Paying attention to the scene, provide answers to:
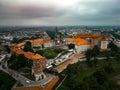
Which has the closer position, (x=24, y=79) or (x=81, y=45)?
(x=24, y=79)

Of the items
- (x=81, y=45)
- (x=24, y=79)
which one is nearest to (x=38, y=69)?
(x=24, y=79)

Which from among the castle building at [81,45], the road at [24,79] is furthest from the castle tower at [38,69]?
the castle building at [81,45]

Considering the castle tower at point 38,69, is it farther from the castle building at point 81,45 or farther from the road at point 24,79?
the castle building at point 81,45

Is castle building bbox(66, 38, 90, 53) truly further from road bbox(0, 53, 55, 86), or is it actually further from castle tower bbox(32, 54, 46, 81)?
castle tower bbox(32, 54, 46, 81)

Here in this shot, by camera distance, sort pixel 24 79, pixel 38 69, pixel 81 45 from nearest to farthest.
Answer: pixel 24 79 < pixel 38 69 < pixel 81 45

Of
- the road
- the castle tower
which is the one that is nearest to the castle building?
the road

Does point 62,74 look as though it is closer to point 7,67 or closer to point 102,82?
point 102,82

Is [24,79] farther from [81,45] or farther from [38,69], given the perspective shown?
[81,45]

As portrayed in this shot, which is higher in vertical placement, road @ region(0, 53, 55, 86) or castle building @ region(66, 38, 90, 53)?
castle building @ region(66, 38, 90, 53)

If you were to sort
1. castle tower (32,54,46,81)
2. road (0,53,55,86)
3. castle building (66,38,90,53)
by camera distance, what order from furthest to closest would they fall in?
castle building (66,38,90,53) → castle tower (32,54,46,81) → road (0,53,55,86)

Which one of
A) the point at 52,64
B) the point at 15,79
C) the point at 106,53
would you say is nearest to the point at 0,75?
the point at 15,79

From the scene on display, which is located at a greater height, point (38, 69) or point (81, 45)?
point (81, 45)
